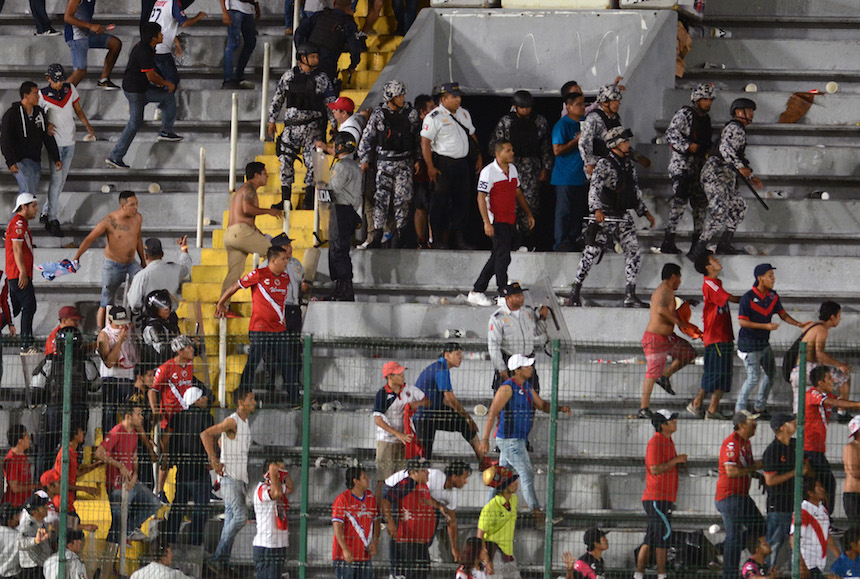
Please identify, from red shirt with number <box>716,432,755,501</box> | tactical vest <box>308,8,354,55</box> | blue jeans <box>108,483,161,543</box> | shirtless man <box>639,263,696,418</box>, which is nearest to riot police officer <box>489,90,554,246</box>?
tactical vest <box>308,8,354,55</box>

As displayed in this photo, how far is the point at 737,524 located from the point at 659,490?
2.20 ft

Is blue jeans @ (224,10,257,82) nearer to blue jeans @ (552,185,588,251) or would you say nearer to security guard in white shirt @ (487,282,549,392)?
blue jeans @ (552,185,588,251)

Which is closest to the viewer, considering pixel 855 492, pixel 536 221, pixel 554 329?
pixel 855 492

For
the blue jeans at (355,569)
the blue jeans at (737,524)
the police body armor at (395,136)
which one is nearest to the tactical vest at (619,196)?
the police body armor at (395,136)

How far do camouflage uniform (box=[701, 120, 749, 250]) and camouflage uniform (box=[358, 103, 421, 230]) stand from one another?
3.11m

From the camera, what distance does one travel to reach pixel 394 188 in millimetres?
17578

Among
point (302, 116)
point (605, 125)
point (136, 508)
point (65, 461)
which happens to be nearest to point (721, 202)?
point (605, 125)

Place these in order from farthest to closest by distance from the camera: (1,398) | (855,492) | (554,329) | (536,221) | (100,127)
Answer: (100,127), (536,221), (554,329), (1,398), (855,492)

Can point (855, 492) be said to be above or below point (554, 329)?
below

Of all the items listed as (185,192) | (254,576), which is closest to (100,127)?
(185,192)

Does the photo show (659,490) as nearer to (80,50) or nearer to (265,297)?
(265,297)

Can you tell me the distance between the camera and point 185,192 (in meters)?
19.3

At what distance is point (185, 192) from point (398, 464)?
6746mm

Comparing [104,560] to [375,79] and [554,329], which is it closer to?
[554,329]
